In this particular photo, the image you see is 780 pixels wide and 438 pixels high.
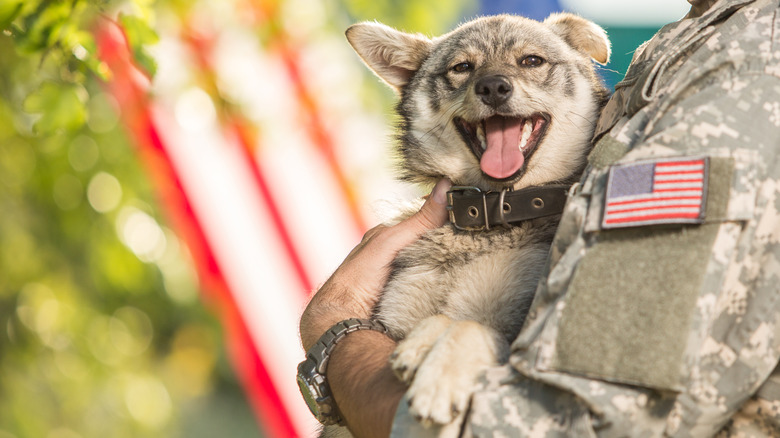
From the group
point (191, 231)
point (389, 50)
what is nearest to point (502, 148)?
point (389, 50)

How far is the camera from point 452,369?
68.9 inches

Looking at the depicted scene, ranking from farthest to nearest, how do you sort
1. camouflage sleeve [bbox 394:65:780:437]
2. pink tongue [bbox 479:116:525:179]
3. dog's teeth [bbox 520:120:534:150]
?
1. dog's teeth [bbox 520:120:534:150]
2. pink tongue [bbox 479:116:525:179]
3. camouflage sleeve [bbox 394:65:780:437]

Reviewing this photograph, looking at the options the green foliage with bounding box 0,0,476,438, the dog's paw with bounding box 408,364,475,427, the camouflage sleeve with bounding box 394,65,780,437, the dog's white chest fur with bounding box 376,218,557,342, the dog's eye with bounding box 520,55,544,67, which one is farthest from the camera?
the green foliage with bounding box 0,0,476,438

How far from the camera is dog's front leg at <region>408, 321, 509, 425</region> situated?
1.58 m

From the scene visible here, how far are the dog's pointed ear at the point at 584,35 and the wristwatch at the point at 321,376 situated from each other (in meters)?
1.87

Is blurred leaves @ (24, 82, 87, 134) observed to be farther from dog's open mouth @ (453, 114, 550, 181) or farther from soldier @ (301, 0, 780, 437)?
soldier @ (301, 0, 780, 437)

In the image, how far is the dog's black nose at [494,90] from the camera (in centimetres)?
285

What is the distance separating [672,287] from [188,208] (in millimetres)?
4886

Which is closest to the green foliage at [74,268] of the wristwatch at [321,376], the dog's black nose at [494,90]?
the dog's black nose at [494,90]

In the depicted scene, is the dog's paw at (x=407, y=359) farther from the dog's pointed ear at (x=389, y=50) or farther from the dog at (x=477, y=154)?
the dog's pointed ear at (x=389, y=50)

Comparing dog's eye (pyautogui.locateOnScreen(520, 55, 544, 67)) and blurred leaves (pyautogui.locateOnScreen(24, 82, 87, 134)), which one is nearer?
blurred leaves (pyautogui.locateOnScreen(24, 82, 87, 134))

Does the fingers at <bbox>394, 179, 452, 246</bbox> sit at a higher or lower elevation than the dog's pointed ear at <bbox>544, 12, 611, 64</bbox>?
lower

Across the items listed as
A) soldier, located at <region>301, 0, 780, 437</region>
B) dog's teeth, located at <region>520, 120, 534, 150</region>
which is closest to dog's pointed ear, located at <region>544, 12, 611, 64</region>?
dog's teeth, located at <region>520, 120, 534, 150</region>

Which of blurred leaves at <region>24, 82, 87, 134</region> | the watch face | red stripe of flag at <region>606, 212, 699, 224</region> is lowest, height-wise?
the watch face
